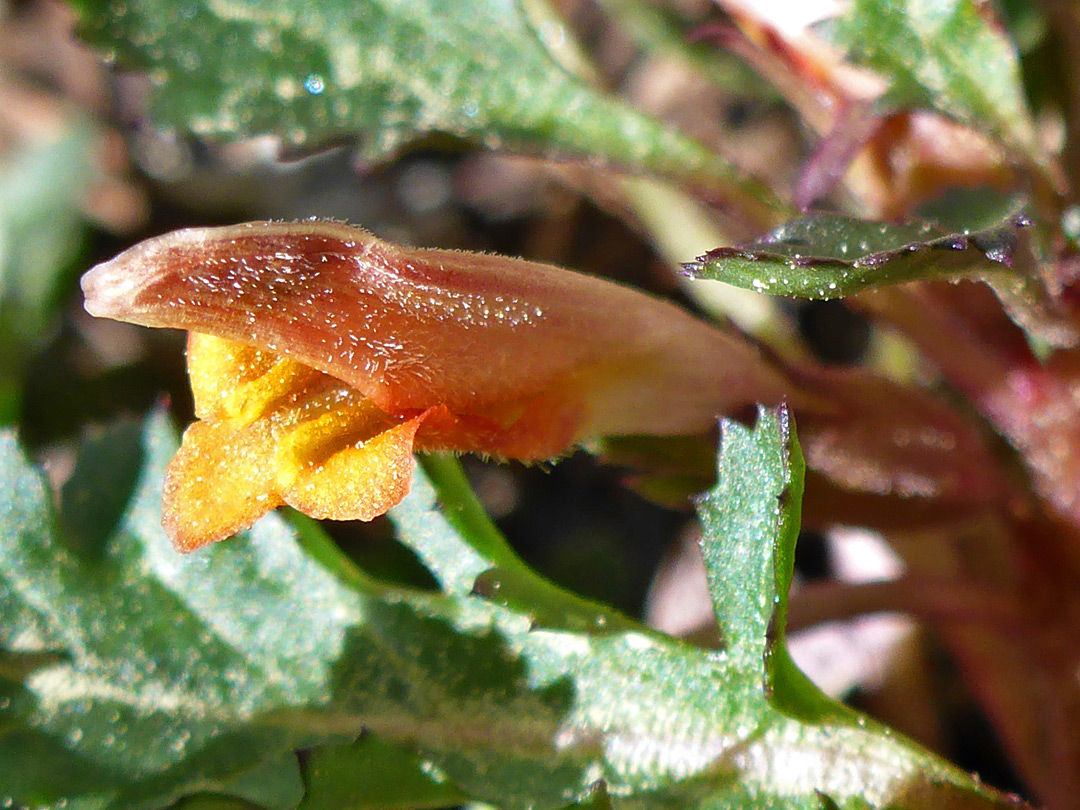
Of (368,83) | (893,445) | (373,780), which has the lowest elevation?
(373,780)

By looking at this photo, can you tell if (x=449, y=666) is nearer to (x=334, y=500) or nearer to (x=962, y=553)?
(x=334, y=500)

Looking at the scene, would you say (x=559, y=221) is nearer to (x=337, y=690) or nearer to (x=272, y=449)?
(x=337, y=690)

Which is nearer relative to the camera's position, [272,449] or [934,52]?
[272,449]

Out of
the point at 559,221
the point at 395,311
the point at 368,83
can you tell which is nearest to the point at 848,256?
the point at 395,311

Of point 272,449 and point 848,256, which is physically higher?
point 848,256

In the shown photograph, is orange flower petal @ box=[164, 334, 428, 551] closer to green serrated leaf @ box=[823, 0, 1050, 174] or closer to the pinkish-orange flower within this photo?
the pinkish-orange flower

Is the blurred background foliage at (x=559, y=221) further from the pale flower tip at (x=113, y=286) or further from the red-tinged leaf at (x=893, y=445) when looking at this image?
the pale flower tip at (x=113, y=286)

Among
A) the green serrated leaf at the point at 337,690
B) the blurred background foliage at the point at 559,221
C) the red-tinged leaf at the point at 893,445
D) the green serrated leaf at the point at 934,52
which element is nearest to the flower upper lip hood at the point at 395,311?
the green serrated leaf at the point at 337,690
